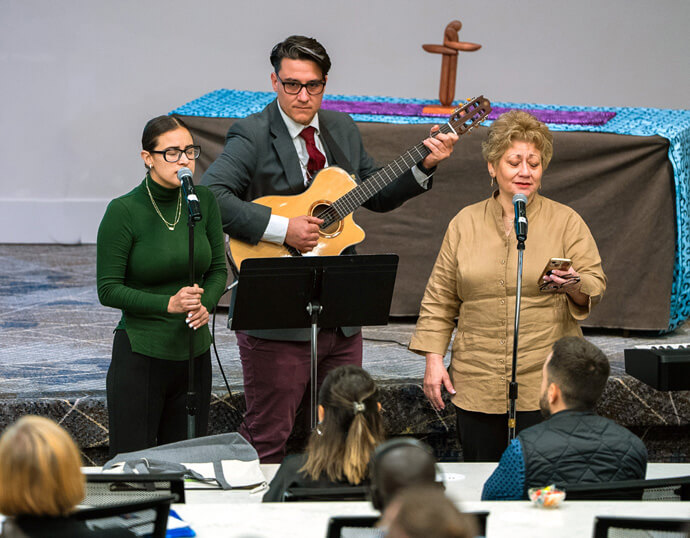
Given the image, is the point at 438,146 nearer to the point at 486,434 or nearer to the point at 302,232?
the point at 302,232

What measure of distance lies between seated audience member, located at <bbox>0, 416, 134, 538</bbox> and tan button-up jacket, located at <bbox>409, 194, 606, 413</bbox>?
1965 mm

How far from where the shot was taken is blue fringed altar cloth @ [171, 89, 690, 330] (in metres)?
5.18

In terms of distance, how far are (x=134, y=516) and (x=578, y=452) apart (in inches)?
50.1

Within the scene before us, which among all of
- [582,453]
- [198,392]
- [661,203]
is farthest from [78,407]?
[661,203]

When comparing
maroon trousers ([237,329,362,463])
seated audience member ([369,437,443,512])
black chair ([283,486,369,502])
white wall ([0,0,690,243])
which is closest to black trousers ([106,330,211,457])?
maroon trousers ([237,329,362,463])

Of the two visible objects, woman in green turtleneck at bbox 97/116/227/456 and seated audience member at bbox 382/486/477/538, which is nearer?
seated audience member at bbox 382/486/477/538

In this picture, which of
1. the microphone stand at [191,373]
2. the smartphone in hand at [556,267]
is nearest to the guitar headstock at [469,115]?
the smartphone in hand at [556,267]

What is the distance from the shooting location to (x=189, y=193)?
10.4 ft

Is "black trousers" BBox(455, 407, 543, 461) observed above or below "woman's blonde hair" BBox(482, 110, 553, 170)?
below

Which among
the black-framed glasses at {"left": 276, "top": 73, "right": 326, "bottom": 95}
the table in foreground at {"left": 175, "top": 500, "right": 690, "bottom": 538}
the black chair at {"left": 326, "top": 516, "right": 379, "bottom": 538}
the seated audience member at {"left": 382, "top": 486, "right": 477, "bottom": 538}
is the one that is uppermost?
the black-framed glasses at {"left": 276, "top": 73, "right": 326, "bottom": 95}

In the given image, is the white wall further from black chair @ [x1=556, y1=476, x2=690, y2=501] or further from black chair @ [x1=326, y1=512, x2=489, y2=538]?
black chair @ [x1=326, y1=512, x2=489, y2=538]

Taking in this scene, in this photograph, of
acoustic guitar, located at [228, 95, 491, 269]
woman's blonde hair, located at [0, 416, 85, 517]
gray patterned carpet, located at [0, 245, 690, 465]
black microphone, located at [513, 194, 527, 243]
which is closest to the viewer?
woman's blonde hair, located at [0, 416, 85, 517]

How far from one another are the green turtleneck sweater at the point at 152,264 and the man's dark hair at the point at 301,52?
2.03 feet

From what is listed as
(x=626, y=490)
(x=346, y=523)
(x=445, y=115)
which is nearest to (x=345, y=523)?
(x=346, y=523)
